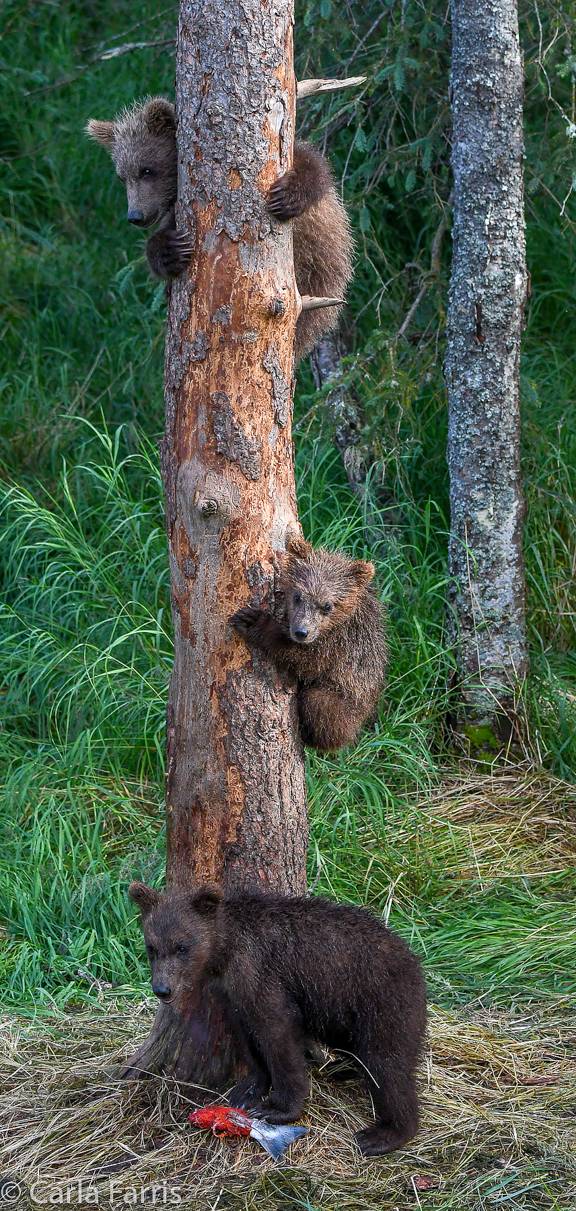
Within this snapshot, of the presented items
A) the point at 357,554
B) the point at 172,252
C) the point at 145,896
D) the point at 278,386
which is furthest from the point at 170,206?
the point at 145,896

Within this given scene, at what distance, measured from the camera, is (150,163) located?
4504 millimetres

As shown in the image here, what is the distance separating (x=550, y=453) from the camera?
6.32 metres

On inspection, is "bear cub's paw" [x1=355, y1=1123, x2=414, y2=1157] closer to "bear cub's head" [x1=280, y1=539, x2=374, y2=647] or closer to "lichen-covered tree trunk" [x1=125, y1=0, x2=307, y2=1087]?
"lichen-covered tree trunk" [x1=125, y1=0, x2=307, y2=1087]

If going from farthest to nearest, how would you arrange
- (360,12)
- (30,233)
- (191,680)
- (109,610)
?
1. (30,233)
2. (360,12)
3. (109,610)
4. (191,680)

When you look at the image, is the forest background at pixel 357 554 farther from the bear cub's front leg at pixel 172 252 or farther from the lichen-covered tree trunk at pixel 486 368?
the bear cub's front leg at pixel 172 252

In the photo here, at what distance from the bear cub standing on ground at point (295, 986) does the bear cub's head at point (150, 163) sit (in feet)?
8.69

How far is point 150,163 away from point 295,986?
3.14 m

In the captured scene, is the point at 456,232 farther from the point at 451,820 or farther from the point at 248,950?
the point at 248,950

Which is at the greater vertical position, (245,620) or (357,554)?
(245,620)

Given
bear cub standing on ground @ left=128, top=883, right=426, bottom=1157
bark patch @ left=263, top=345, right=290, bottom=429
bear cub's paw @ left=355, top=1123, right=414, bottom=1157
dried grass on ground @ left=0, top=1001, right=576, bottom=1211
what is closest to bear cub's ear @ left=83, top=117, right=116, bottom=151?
bark patch @ left=263, top=345, right=290, bottom=429

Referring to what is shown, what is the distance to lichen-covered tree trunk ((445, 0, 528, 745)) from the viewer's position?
5.45 m

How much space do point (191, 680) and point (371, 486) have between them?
121 inches

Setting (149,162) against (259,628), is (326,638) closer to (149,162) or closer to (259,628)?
A: (259,628)

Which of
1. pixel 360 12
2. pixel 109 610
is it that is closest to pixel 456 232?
→ pixel 360 12
